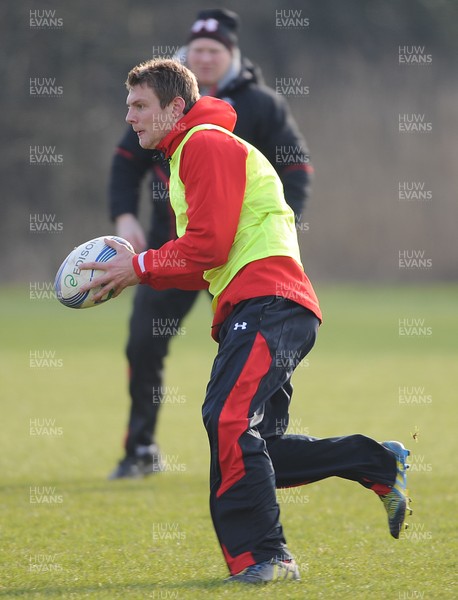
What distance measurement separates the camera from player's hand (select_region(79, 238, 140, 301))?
3.72 meters

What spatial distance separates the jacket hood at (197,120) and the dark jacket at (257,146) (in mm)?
1965

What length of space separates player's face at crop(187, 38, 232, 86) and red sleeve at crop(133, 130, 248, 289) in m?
2.21

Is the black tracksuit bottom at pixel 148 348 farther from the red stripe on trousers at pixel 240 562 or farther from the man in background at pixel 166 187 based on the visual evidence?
the red stripe on trousers at pixel 240 562

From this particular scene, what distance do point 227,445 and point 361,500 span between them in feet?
6.52

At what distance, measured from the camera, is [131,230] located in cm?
588

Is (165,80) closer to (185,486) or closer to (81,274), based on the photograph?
(81,274)

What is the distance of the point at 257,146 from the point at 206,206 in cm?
244

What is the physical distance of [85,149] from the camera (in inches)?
996

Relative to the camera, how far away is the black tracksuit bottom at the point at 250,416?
352 cm

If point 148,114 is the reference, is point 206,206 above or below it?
below

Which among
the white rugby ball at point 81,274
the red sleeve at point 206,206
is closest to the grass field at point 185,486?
the white rugby ball at point 81,274

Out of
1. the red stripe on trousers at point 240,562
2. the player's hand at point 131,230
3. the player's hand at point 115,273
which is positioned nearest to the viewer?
the red stripe on trousers at point 240,562

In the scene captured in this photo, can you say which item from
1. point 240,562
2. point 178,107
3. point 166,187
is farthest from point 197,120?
point 166,187

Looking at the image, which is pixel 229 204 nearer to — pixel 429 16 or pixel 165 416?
pixel 165 416
